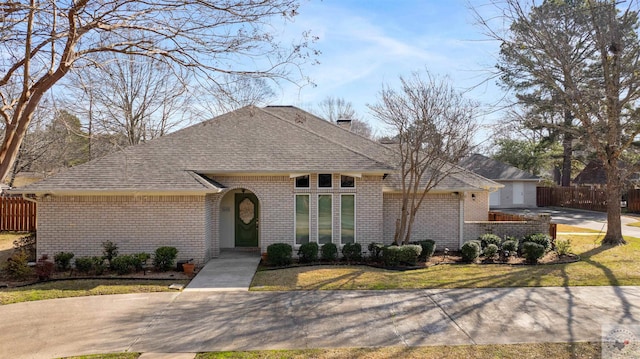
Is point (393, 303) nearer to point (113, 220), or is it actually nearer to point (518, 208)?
point (113, 220)

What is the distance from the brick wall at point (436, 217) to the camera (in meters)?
14.3

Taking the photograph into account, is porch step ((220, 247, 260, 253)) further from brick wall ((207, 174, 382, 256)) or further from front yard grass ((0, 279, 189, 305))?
front yard grass ((0, 279, 189, 305))

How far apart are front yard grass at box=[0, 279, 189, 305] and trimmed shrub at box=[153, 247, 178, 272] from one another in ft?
3.55

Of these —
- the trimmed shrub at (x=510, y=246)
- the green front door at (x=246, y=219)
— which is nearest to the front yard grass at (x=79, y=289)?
the green front door at (x=246, y=219)

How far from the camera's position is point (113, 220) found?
39.6 ft

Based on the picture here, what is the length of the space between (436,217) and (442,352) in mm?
8561

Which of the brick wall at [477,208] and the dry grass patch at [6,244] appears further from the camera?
the brick wall at [477,208]

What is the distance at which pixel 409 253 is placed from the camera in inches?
468

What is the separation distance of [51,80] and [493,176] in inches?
1307

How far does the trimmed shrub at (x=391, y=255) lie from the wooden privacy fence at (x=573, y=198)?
27.0 metres

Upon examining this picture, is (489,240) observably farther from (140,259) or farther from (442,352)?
(140,259)

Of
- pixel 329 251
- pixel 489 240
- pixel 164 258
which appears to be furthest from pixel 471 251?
pixel 164 258

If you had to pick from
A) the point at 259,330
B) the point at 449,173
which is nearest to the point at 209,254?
the point at 259,330

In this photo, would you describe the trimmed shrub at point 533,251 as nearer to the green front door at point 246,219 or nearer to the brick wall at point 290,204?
the brick wall at point 290,204
